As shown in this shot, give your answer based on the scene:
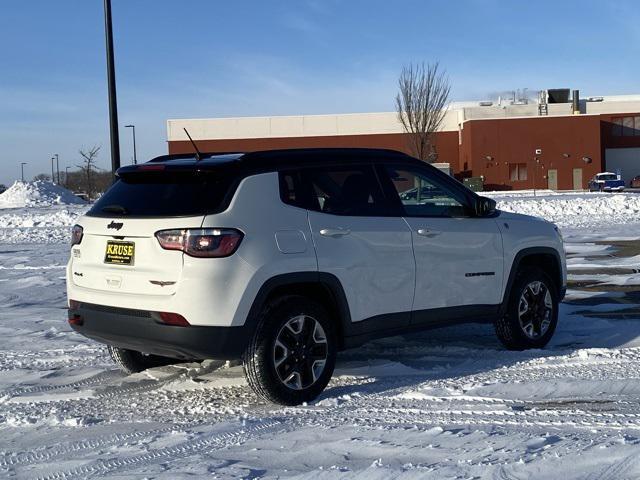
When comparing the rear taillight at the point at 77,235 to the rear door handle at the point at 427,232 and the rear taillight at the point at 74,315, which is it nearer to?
the rear taillight at the point at 74,315

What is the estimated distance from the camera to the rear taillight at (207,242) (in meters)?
5.29

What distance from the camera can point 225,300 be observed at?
17.5 ft

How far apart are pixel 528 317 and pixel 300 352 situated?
8.78ft

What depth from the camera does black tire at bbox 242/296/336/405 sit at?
18.2ft

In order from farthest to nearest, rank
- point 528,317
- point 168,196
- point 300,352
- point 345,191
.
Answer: point 528,317
point 345,191
point 300,352
point 168,196

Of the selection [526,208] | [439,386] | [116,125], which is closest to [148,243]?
[439,386]

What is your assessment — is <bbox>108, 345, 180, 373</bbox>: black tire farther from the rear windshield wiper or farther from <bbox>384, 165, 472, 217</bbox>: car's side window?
<bbox>384, 165, 472, 217</bbox>: car's side window

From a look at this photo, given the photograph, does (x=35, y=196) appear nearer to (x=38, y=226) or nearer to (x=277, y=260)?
(x=38, y=226)

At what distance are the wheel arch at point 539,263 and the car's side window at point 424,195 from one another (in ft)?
2.46

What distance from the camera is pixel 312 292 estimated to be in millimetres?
5949

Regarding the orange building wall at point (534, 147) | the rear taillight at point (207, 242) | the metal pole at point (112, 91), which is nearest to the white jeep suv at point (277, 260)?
the rear taillight at point (207, 242)

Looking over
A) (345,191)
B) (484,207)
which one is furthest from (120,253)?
(484,207)

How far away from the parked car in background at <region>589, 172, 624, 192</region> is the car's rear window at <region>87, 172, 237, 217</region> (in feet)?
166

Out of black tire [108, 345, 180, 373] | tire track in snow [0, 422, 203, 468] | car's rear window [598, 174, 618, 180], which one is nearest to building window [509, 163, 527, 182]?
car's rear window [598, 174, 618, 180]
